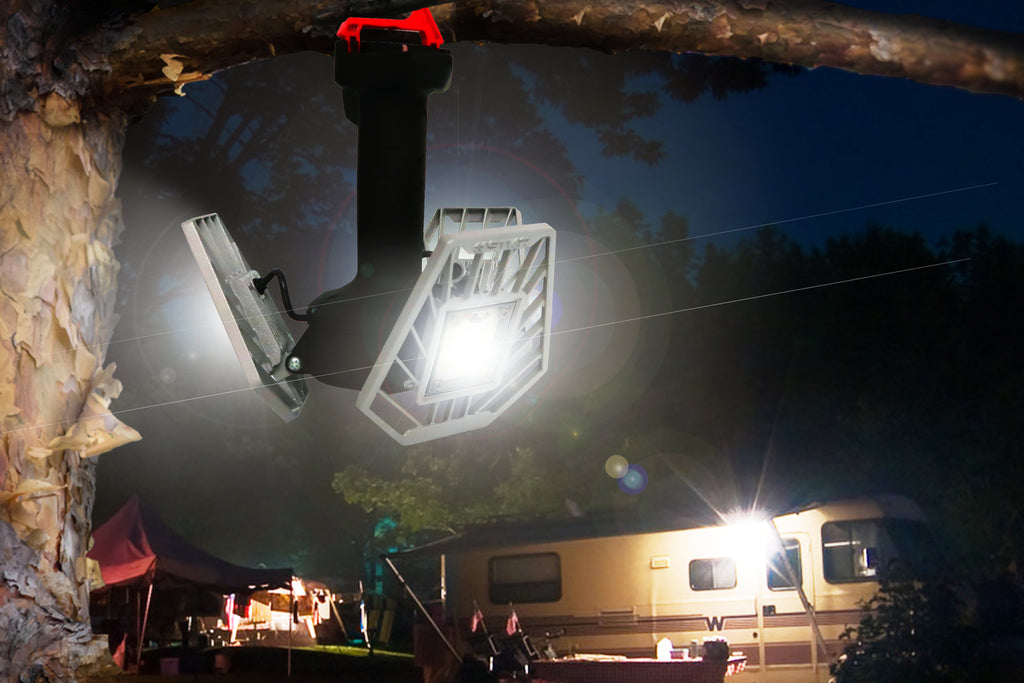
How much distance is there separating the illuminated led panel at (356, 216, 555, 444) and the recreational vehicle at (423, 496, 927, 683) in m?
6.90

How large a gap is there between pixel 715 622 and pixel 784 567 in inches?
→ 35.7

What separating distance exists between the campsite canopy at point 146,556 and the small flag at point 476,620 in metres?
2.81

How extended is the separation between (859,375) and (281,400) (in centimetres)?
1070

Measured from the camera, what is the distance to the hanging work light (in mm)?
1499

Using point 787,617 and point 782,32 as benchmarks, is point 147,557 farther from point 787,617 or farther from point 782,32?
point 782,32

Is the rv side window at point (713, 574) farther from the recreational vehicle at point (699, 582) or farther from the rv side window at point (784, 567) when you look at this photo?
the rv side window at point (784, 567)

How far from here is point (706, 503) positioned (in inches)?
385

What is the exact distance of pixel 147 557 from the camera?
9805 millimetres

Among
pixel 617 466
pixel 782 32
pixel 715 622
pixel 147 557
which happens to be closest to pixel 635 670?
pixel 715 622

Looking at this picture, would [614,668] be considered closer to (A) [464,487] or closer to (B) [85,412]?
Answer: (A) [464,487]

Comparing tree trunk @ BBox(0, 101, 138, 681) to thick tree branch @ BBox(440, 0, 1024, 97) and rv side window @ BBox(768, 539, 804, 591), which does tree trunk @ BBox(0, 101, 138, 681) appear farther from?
rv side window @ BBox(768, 539, 804, 591)

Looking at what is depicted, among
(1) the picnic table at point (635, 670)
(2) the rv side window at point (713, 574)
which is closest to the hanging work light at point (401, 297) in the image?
(1) the picnic table at point (635, 670)

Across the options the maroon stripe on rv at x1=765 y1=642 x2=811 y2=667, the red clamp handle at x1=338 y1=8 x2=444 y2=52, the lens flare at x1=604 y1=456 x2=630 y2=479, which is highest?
the lens flare at x1=604 y1=456 x2=630 y2=479

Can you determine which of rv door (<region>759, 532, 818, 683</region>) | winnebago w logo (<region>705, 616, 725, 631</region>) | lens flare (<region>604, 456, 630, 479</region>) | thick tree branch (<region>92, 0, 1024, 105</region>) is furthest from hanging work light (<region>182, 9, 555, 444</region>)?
lens flare (<region>604, 456, 630, 479</region>)
